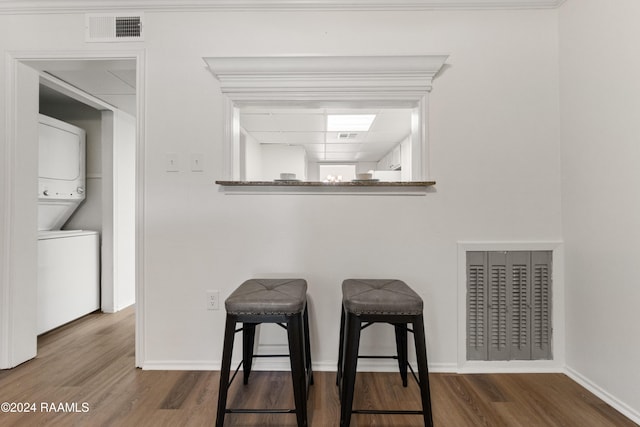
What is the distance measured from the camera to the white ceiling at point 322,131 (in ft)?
12.0

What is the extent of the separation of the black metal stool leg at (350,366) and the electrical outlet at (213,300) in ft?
3.06

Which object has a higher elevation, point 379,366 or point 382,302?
point 382,302

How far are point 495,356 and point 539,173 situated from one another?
→ 1188 mm

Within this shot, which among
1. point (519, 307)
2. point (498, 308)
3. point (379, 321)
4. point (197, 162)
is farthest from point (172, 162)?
point (519, 307)

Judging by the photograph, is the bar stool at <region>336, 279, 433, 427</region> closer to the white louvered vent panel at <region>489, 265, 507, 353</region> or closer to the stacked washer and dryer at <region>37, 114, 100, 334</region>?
the white louvered vent panel at <region>489, 265, 507, 353</region>

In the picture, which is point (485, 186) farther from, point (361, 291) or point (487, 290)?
point (361, 291)

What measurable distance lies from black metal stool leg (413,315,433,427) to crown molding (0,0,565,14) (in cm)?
186

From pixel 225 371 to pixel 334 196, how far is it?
1.11m

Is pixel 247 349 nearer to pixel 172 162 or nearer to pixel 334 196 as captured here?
pixel 334 196

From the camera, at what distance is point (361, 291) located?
1395 millimetres

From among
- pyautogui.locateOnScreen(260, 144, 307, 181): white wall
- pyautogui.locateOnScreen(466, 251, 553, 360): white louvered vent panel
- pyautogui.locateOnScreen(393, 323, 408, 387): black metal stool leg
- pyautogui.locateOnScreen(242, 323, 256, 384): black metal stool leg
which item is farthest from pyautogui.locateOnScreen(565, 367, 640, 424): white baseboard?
pyautogui.locateOnScreen(260, 144, 307, 181): white wall

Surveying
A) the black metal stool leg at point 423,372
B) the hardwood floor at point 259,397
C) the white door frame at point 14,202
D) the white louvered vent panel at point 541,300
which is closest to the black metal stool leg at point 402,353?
the hardwood floor at point 259,397

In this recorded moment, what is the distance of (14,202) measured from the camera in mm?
1856

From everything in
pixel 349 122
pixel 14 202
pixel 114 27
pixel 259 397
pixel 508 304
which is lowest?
pixel 259 397
